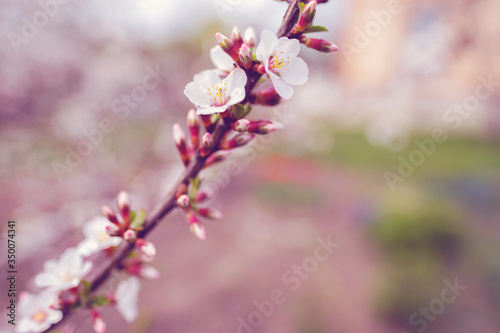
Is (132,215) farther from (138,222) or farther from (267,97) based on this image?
(267,97)

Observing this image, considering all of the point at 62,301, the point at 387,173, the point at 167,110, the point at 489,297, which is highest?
the point at 62,301

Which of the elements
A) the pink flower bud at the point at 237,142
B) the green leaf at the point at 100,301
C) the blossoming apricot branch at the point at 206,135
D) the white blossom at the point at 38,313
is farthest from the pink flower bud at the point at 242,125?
the white blossom at the point at 38,313

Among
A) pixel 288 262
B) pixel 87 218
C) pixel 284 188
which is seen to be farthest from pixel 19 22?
pixel 284 188

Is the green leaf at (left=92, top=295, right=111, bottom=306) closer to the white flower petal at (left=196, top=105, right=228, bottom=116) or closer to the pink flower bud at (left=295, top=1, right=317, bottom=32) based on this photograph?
the white flower petal at (left=196, top=105, right=228, bottom=116)

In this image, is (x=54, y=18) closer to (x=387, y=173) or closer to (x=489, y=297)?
(x=489, y=297)

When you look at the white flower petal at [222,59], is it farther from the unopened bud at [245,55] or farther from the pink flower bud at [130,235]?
the pink flower bud at [130,235]

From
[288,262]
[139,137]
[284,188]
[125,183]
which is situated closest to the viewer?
[125,183]

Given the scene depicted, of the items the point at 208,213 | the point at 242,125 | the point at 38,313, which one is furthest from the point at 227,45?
the point at 38,313
